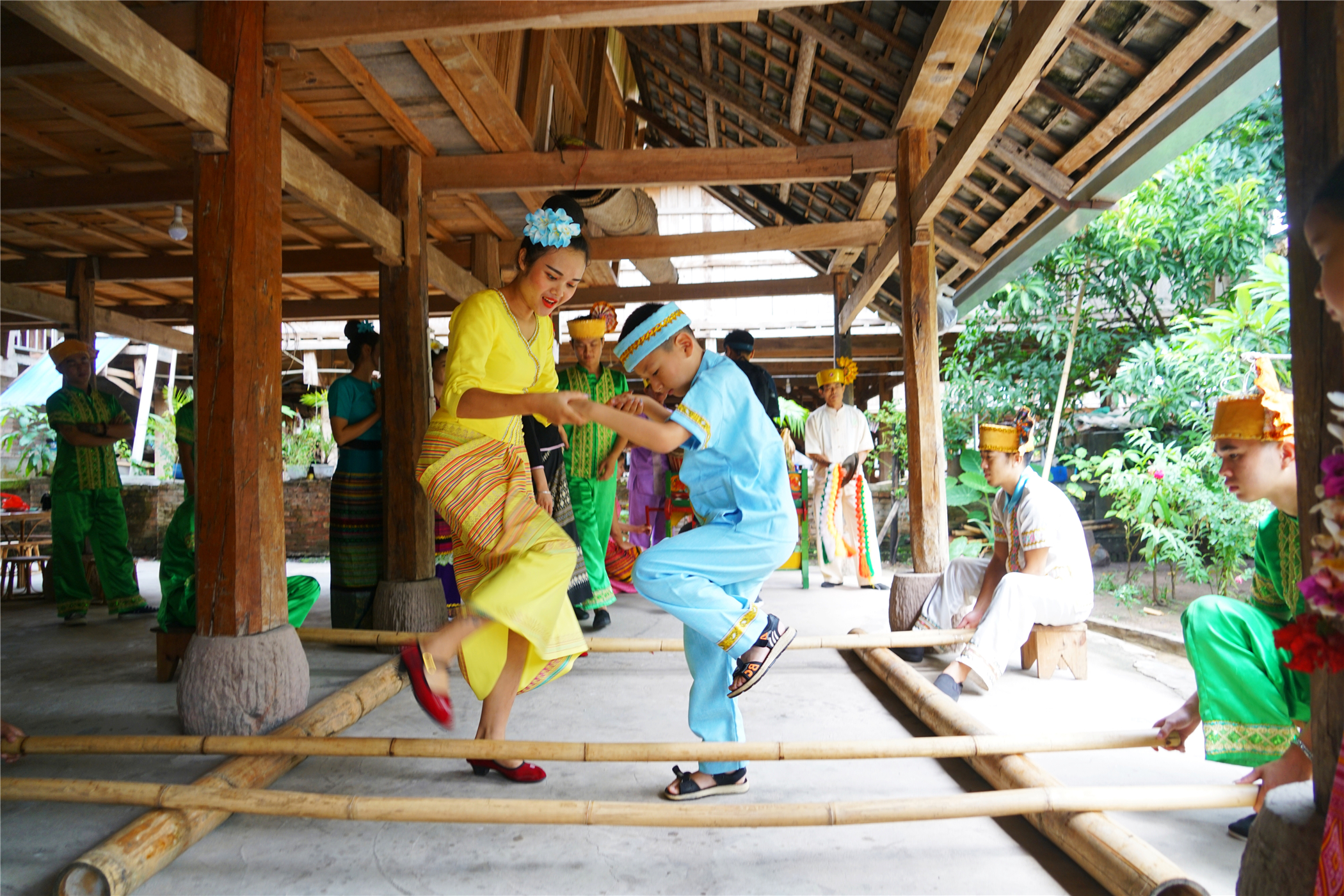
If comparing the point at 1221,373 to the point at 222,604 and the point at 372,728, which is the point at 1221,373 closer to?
the point at 372,728

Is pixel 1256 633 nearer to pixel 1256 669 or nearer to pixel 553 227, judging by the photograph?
pixel 1256 669

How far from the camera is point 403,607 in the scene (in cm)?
430

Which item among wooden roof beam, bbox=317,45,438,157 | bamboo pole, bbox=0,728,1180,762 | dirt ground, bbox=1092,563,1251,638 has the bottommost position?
dirt ground, bbox=1092,563,1251,638

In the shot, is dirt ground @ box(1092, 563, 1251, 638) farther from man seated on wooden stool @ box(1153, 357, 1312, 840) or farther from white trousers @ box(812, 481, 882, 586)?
man seated on wooden stool @ box(1153, 357, 1312, 840)

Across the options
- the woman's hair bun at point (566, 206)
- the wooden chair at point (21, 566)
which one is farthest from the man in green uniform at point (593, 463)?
the wooden chair at point (21, 566)

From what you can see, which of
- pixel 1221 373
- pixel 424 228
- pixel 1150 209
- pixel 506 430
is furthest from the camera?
pixel 1150 209

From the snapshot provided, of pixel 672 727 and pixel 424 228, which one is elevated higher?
pixel 424 228

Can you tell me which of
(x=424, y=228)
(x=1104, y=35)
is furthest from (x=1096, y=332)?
(x=424, y=228)

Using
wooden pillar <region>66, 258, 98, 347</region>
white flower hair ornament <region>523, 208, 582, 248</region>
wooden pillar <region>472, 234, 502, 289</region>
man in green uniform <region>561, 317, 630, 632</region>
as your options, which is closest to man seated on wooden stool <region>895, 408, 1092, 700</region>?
white flower hair ornament <region>523, 208, 582, 248</region>

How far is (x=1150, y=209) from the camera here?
241 inches

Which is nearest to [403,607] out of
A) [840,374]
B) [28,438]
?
[840,374]

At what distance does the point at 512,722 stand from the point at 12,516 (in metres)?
6.52

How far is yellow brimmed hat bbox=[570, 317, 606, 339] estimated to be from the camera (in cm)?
488

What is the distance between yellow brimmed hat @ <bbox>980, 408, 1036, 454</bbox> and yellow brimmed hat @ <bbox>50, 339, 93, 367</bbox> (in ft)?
19.1
